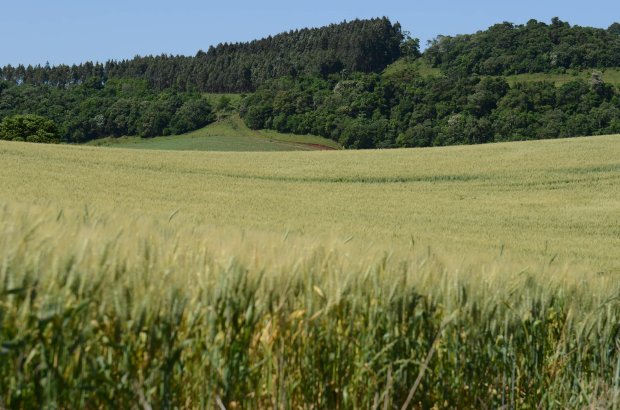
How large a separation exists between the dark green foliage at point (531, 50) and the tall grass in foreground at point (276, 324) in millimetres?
103416

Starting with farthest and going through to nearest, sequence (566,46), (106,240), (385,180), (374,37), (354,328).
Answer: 1. (374,37)
2. (566,46)
3. (385,180)
4. (354,328)
5. (106,240)

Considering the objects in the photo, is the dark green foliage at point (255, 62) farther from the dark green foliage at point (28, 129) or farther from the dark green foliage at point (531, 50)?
the dark green foliage at point (28, 129)

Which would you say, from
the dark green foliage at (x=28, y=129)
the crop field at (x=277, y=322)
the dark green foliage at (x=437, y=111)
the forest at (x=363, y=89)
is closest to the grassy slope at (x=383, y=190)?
the crop field at (x=277, y=322)

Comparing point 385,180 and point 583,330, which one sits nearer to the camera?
point 583,330

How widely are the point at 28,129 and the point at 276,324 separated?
68.3 meters

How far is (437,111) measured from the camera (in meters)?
88.9

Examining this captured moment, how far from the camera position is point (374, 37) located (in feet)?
468

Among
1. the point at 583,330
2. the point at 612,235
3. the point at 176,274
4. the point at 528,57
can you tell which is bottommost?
the point at 612,235

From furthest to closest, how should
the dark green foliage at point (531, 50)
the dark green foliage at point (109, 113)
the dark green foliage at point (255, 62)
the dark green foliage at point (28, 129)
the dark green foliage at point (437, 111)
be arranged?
the dark green foliage at point (255, 62), the dark green foliage at point (531, 50), the dark green foliage at point (109, 113), the dark green foliage at point (437, 111), the dark green foliage at point (28, 129)

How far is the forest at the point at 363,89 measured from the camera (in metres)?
78.5

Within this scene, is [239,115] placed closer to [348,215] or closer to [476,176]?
[476,176]

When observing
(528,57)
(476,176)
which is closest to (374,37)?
(528,57)

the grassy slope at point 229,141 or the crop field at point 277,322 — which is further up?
the crop field at point 277,322

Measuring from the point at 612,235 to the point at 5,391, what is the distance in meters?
12.8
